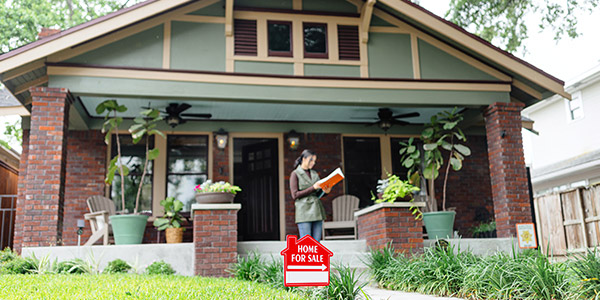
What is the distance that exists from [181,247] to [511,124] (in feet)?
18.5

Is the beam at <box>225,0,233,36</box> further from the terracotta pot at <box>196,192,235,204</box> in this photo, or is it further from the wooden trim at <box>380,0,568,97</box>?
the terracotta pot at <box>196,192,235,204</box>

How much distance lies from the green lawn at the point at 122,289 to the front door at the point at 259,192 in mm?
5431

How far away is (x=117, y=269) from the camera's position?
22.4 feet

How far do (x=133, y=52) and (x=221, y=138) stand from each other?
106 inches

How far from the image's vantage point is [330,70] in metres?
8.88

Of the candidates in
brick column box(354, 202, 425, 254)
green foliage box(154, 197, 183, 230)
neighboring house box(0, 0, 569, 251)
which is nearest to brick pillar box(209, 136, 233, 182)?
neighboring house box(0, 0, 569, 251)

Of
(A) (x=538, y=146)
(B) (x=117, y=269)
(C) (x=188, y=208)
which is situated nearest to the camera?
(B) (x=117, y=269)

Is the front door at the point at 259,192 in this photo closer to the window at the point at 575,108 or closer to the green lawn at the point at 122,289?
Result: the green lawn at the point at 122,289

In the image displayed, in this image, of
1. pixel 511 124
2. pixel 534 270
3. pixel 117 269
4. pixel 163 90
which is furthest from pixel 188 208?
pixel 534 270

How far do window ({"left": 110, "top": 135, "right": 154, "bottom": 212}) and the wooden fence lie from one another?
26.0 ft

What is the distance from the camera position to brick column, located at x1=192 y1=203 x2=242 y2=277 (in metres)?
6.90

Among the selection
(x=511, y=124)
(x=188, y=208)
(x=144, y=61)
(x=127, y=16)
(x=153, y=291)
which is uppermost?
(x=127, y=16)

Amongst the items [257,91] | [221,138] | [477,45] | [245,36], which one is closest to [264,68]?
[257,91]

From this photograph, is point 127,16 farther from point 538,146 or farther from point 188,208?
point 538,146
